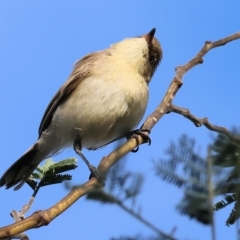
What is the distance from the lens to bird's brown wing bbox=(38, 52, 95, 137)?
19.2 feet

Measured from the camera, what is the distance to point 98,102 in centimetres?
542

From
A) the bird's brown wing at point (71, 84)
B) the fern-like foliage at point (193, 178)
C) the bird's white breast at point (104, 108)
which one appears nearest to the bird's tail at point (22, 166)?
the bird's brown wing at point (71, 84)

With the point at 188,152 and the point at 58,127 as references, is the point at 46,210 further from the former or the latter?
the point at 58,127

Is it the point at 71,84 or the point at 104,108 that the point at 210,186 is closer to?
the point at 104,108

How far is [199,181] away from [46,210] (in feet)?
3.63

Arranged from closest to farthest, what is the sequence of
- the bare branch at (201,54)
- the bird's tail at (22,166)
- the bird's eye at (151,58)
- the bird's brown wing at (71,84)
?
the bare branch at (201,54), the bird's brown wing at (71,84), the bird's eye at (151,58), the bird's tail at (22,166)

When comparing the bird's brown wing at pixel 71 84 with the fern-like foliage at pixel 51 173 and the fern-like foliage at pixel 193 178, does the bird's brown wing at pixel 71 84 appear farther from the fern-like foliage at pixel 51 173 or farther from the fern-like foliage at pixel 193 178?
the fern-like foliage at pixel 193 178

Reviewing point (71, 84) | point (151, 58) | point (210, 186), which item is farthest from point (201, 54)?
point (210, 186)

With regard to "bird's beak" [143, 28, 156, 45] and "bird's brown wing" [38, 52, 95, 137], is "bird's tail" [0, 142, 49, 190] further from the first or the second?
"bird's beak" [143, 28, 156, 45]

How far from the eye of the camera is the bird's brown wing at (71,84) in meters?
5.86

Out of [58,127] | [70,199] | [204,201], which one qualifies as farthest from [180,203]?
[58,127]

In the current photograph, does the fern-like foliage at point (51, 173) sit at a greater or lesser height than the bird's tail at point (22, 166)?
lesser

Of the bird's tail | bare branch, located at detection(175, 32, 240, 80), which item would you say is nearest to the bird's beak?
the bird's tail

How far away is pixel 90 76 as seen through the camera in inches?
226
